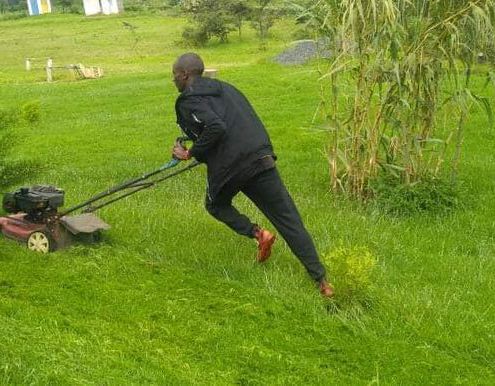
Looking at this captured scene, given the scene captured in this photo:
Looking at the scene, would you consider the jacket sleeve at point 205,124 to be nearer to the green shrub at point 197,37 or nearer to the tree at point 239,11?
the green shrub at point 197,37

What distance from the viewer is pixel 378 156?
8.57m

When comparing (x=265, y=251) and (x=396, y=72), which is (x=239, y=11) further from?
(x=265, y=251)

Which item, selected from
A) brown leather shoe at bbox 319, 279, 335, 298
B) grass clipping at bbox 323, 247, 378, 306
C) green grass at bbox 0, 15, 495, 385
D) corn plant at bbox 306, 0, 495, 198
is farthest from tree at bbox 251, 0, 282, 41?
grass clipping at bbox 323, 247, 378, 306

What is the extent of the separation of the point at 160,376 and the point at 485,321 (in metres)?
2.40

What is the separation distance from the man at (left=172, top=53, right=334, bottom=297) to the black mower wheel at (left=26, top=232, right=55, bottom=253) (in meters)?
1.51

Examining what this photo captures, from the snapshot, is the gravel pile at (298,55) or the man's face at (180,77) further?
the gravel pile at (298,55)

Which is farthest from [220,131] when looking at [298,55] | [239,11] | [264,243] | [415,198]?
[239,11]

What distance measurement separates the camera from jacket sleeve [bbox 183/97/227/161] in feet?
18.0

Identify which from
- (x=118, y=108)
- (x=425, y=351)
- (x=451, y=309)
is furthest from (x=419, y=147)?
(x=118, y=108)

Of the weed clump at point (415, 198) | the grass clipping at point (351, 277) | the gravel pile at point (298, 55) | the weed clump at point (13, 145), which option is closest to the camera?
the grass clipping at point (351, 277)

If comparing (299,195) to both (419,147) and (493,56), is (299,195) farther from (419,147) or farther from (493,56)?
(493,56)

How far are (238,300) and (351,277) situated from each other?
878 mm

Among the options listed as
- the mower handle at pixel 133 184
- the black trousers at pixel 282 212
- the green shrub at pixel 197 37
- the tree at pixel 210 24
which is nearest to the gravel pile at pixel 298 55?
the tree at pixel 210 24

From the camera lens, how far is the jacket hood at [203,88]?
221 inches
